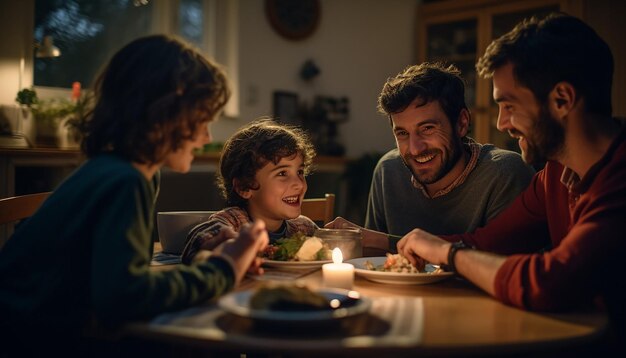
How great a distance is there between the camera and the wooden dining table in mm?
843

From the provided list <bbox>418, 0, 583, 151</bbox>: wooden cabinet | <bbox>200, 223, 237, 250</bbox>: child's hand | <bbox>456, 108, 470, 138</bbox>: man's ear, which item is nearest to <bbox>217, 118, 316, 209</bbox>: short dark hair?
<bbox>200, 223, 237, 250</bbox>: child's hand

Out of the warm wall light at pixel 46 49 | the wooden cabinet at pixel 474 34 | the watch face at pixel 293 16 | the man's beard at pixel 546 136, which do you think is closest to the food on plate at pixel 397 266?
the man's beard at pixel 546 136

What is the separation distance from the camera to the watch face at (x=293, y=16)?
475 cm

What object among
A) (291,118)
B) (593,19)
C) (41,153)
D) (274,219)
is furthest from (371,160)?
(274,219)

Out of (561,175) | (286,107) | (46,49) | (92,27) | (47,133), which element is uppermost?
(92,27)

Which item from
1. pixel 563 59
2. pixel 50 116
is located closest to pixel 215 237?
pixel 563 59

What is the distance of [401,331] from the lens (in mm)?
924

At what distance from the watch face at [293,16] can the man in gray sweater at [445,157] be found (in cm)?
277

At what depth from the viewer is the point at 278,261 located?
60.0 inches

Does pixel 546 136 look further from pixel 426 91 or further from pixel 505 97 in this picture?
pixel 426 91

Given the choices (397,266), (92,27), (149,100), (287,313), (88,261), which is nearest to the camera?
(287,313)

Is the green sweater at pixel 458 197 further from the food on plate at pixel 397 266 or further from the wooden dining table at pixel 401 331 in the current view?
the wooden dining table at pixel 401 331

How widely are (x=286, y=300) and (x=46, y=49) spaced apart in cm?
319

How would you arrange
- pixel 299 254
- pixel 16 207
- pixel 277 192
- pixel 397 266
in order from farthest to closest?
pixel 277 192 < pixel 16 207 < pixel 299 254 < pixel 397 266
